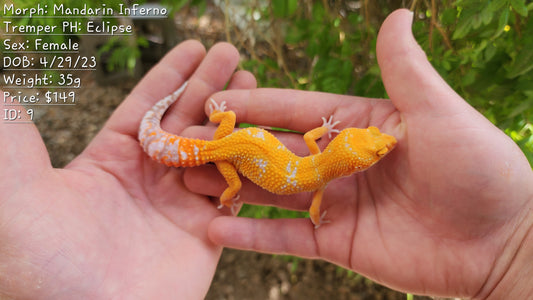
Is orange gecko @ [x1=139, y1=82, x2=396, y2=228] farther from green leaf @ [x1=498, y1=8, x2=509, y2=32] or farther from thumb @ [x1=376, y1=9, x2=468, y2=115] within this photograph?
green leaf @ [x1=498, y1=8, x2=509, y2=32]

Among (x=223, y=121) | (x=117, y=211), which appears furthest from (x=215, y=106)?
(x=117, y=211)

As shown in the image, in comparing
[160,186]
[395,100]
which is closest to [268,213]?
[160,186]

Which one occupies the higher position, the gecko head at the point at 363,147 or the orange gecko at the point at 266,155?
the gecko head at the point at 363,147

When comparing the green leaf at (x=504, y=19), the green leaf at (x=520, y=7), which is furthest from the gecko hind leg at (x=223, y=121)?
the green leaf at (x=520, y=7)

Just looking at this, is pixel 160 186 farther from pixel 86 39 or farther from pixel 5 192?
pixel 86 39

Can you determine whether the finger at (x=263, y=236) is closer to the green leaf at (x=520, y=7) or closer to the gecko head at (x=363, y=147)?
the gecko head at (x=363, y=147)
